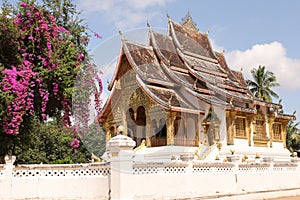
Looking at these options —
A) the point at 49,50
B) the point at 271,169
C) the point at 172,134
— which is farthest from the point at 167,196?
the point at 172,134

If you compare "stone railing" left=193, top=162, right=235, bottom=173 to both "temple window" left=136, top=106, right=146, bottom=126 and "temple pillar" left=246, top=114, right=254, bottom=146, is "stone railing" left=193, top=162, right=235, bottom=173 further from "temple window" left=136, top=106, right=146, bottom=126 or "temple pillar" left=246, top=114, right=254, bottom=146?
"temple window" left=136, top=106, right=146, bottom=126

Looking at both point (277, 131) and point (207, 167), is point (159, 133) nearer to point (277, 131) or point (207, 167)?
point (207, 167)

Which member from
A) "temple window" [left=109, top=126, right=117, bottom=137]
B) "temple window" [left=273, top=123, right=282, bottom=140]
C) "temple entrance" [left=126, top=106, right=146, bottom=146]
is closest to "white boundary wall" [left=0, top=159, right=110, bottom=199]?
"temple entrance" [left=126, top=106, right=146, bottom=146]

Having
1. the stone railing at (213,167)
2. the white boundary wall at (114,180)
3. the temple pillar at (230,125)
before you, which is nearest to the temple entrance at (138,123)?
the temple pillar at (230,125)

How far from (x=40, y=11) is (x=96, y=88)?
2570 millimetres

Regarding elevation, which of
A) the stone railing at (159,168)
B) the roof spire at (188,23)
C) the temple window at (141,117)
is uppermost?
A: the roof spire at (188,23)

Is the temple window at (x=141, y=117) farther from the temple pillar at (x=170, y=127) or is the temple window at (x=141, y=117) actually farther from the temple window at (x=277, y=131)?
the temple window at (x=277, y=131)

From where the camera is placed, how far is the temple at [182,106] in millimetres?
16734

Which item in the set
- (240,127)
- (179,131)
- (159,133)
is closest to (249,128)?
(240,127)

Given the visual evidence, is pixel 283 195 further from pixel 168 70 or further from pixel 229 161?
pixel 168 70

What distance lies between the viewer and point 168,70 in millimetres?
18719

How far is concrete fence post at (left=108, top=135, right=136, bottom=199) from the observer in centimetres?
828

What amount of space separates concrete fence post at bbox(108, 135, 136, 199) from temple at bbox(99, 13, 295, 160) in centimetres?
727

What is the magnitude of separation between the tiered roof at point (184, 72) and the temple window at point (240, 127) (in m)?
0.66
